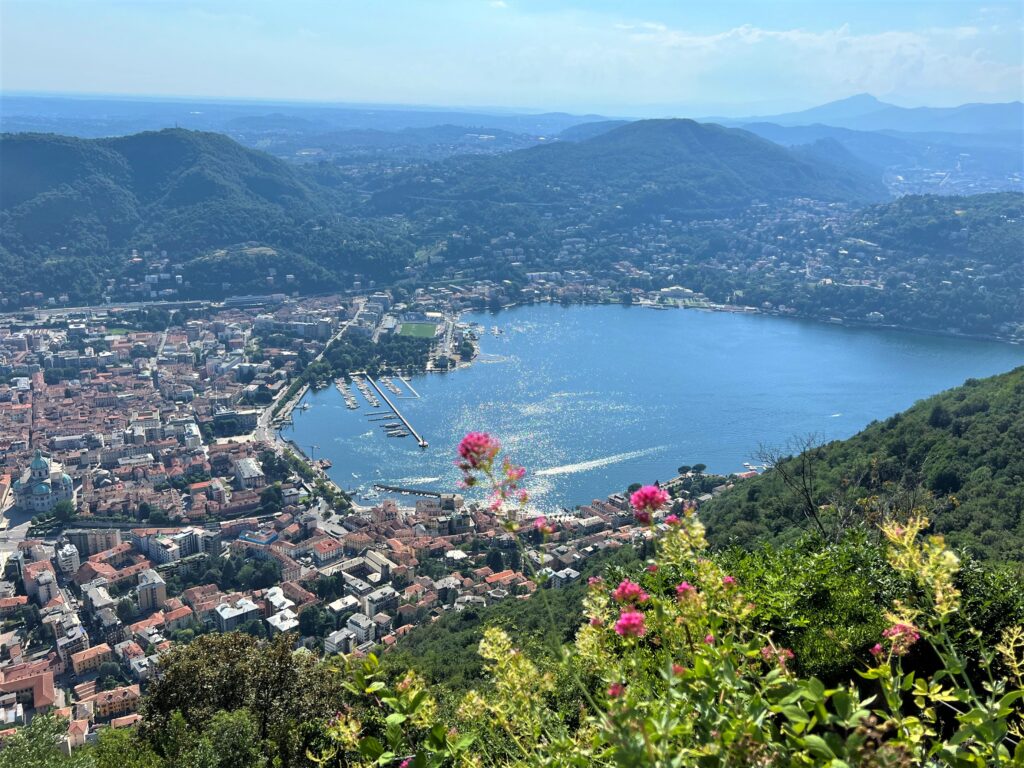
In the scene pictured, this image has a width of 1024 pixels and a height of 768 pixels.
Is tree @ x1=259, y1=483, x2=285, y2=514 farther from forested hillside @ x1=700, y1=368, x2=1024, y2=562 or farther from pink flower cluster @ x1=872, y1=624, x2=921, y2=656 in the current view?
pink flower cluster @ x1=872, y1=624, x2=921, y2=656

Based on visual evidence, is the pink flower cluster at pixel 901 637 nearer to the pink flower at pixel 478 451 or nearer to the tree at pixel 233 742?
the pink flower at pixel 478 451

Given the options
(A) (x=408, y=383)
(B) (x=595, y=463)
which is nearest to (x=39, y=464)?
(A) (x=408, y=383)

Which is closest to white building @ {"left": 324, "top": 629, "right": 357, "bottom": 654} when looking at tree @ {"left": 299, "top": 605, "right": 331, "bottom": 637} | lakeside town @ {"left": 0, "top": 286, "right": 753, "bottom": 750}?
lakeside town @ {"left": 0, "top": 286, "right": 753, "bottom": 750}

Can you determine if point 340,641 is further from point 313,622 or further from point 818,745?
point 818,745

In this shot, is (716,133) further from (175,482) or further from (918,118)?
(918,118)

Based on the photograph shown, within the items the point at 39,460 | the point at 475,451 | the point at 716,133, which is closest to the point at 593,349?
the point at 39,460

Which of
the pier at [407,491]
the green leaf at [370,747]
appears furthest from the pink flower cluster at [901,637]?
the pier at [407,491]
